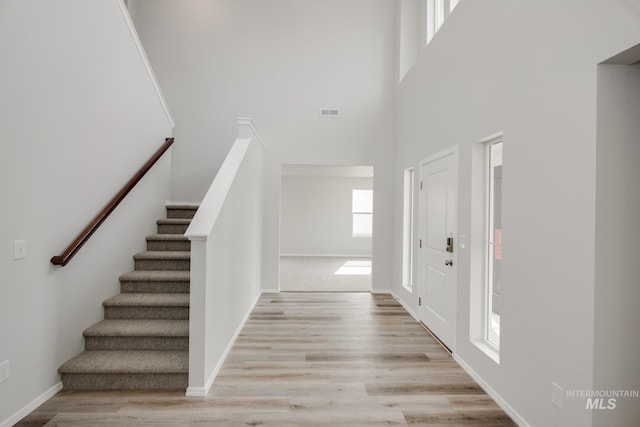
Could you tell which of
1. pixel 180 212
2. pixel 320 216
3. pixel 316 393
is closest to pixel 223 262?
pixel 316 393

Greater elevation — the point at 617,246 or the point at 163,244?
the point at 617,246

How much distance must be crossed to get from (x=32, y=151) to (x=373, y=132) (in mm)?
4752

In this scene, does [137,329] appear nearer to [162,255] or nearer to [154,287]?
[154,287]

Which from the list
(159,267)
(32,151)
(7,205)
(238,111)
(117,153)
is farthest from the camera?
(238,111)

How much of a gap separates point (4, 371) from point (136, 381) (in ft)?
2.63

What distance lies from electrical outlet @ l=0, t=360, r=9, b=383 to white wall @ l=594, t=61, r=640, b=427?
3.21 m

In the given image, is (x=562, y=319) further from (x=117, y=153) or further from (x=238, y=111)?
(x=238, y=111)

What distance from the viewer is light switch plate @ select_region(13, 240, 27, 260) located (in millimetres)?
2203

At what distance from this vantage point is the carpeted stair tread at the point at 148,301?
3172 mm

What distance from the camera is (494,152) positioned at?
9.96 feet

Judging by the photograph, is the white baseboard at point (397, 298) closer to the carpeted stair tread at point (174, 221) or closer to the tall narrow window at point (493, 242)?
the tall narrow window at point (493, 242)

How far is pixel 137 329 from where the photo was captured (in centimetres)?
296

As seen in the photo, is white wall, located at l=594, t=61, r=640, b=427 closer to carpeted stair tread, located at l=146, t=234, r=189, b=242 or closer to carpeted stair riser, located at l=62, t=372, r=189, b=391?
carpeted stair riser, located at l=62, t=372, r=189, b=391

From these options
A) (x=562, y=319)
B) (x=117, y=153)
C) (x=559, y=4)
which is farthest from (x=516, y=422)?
(x=117, y=153)
